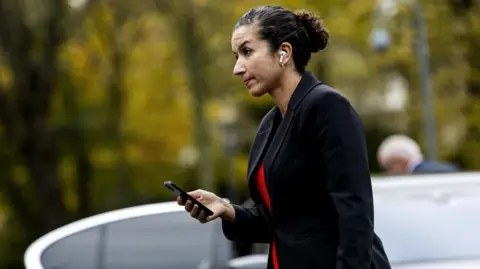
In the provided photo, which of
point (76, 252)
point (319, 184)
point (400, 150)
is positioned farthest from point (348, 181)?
point (400, 150)

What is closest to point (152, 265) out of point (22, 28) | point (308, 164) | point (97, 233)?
point (97, 233)

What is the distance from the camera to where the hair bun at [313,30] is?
3721 mm

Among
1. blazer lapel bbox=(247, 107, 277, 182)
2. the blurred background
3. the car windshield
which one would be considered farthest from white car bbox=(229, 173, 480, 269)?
the blurred background

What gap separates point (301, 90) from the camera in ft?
11.9

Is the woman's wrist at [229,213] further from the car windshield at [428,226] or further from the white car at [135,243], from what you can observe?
the car windshield at [428,226]

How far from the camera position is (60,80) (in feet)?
84.6

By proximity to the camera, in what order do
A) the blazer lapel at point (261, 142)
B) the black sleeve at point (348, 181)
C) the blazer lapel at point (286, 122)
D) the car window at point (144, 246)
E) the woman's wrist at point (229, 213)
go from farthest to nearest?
1. the car window at point (144, 246)
2. the woman's wrist at point (229, 213)
3. the blazer lapel at point (261, 142)
4. the blazer lapel at point (286, 122)
5. the black sleeve at point (348, 181)

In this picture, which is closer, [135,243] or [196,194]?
[196,194]

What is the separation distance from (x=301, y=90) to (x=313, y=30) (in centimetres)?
21

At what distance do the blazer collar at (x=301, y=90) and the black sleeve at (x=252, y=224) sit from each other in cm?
40

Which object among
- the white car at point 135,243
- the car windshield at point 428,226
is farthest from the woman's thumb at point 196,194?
the car windshield at point 428,226

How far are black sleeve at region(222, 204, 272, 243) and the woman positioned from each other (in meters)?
0.06

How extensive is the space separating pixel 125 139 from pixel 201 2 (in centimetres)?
664

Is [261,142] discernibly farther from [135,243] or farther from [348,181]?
[135,243]
